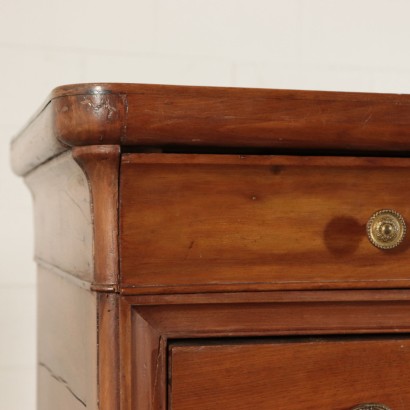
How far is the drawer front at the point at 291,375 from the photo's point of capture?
69cm

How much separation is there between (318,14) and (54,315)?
767 mm

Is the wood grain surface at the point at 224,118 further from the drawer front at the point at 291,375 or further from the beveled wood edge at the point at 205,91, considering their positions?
the drawer front at the point at 291,375

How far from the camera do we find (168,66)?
131cm

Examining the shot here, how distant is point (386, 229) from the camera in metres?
0.73

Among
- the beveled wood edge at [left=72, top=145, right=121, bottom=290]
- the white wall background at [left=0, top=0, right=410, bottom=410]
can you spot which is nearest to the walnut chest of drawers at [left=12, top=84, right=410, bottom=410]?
the beveled wood edge at [left=72, top=145, right=121, bottom=290]

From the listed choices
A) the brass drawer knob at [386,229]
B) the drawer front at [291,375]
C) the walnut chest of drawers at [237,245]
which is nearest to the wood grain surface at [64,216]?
the walnut chest of drawers at [237,245]

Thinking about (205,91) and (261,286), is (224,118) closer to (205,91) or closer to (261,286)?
(205,91)

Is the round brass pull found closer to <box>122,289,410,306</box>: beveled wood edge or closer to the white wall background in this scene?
<box>122,289,410,306</box>: beveled wood edge

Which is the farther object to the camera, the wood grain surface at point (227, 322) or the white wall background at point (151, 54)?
the white wall background at point (151, 54)

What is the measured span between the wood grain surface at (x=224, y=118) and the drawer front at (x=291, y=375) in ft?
0.64

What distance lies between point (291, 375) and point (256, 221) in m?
0.15

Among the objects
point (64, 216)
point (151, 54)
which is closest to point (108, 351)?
point (64, 216)

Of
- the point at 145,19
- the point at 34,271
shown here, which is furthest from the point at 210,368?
the point at 145,19

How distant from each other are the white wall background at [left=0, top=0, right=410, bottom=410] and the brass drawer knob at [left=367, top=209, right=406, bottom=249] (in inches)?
26.0
